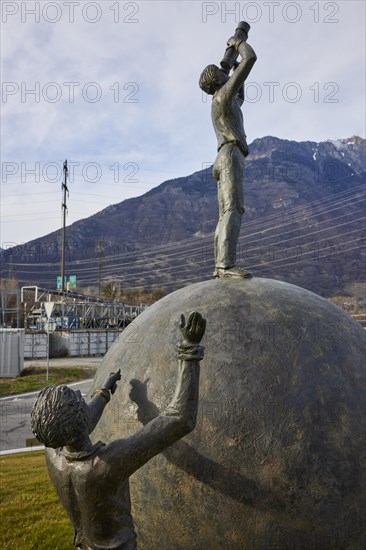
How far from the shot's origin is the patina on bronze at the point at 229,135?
539 cm

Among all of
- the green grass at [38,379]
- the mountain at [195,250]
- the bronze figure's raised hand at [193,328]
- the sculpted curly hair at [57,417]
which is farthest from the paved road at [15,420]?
the mountain at [195,250]

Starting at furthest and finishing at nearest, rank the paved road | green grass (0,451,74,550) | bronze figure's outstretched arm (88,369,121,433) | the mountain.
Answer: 1. the mountain
2. the paved road
3. green grass (0,451,74,550)
4. bronze figure's outstretched arm (88,369,121,433)

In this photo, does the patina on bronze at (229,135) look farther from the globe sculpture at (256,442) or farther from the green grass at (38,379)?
the green grass at (38,379)

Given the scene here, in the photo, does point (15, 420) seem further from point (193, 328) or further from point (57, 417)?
point (193, 328)

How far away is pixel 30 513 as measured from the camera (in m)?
7.71

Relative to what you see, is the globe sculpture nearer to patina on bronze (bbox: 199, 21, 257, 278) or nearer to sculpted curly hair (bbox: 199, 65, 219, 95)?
patina on bronze (bbox: 199, 21, 257, 278)

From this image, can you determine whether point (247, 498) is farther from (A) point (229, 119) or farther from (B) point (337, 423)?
(A) point (229, 119)

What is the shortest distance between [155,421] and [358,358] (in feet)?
6.29

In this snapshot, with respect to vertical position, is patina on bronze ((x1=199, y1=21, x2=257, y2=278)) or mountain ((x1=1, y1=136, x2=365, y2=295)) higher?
mountain ((x1=1, y1=136, x2=365, y2=295))

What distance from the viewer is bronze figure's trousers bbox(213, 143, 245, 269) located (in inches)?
211

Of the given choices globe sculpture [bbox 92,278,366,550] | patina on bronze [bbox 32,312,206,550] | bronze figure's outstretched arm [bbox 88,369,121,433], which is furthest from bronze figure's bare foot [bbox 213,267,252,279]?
patina on bronze [bbox 32,312,206,550]

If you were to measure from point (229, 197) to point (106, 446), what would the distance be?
3105mm

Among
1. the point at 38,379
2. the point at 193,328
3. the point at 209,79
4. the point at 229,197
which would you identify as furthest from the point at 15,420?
the point at 193,328

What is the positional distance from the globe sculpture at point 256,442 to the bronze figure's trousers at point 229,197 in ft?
4.35
